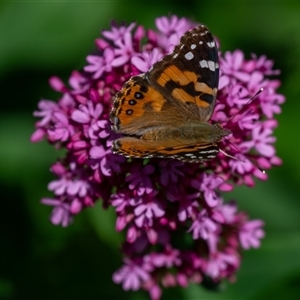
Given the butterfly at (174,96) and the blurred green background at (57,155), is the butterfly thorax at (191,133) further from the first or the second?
the blurred green background at (57,155)

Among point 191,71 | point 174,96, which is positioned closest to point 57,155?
point 174,96

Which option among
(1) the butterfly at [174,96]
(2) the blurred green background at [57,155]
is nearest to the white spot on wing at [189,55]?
(1) the butterfly at [174,96]

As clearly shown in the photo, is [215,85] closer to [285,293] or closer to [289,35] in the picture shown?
[285,293]

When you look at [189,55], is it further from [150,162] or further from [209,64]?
[150,162]

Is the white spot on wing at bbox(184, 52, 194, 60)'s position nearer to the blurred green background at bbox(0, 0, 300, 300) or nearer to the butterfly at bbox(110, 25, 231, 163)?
the butterfly at bbox(110, 25, 231, 163)

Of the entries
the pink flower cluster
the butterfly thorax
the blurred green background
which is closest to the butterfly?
the butterfly thorax
